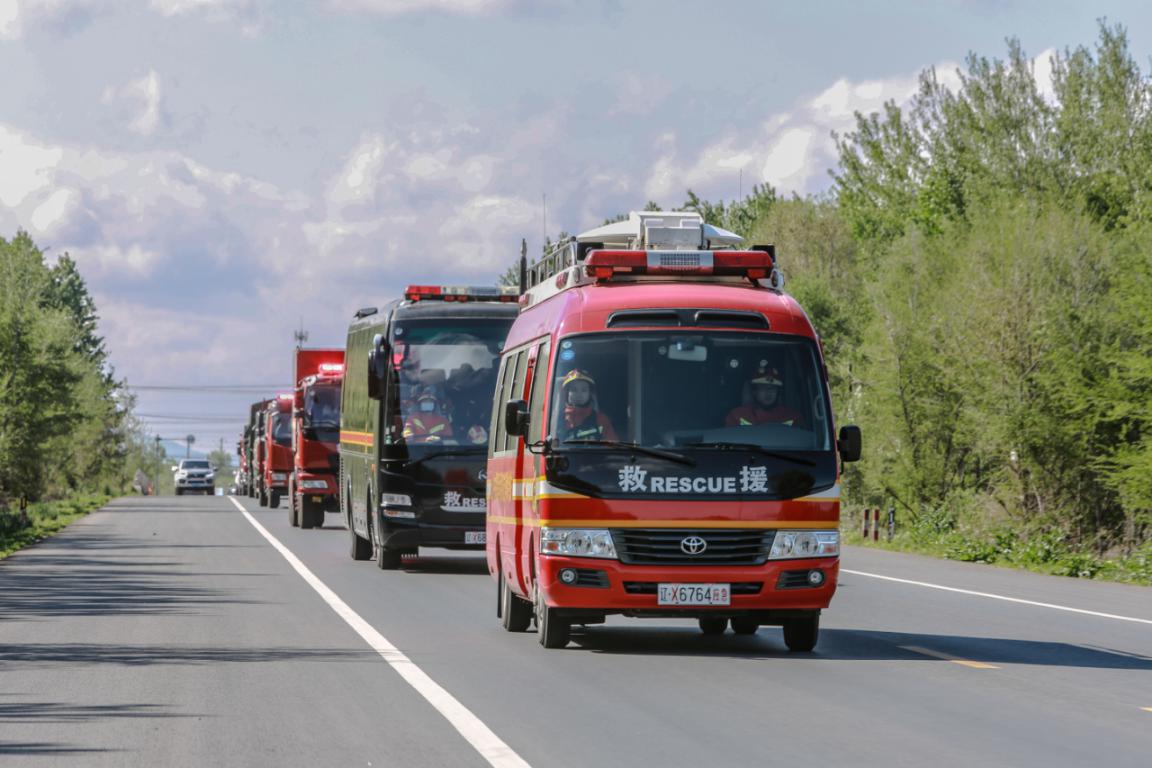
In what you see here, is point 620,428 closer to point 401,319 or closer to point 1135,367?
point 401,319

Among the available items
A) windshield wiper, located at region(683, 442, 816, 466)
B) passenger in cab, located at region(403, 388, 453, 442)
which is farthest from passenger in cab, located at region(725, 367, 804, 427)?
A: passenger in cab, located at region(403, 388, 453, 442)

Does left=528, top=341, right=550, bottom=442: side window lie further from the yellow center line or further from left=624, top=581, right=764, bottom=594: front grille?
the yellow center line

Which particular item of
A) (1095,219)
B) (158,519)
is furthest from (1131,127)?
(158,519)

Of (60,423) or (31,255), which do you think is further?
(31,255)

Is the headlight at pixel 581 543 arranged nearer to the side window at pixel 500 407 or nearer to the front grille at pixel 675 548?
the front grille at pixel 675 548

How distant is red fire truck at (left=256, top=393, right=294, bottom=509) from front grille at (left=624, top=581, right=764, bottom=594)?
37.6m

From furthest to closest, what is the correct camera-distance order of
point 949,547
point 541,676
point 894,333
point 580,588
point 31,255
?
1. point 31,255
2. point 894,333
3. point 949,547
4. point 580,588
5. point 541,676

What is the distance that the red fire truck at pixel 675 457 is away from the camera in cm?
1418

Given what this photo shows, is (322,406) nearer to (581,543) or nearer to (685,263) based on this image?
(685,263)

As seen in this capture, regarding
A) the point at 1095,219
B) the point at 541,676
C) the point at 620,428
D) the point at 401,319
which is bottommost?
the point at 541,676

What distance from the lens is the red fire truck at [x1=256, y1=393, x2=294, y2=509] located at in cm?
5347

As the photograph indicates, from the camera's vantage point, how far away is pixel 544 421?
14688 millimetres

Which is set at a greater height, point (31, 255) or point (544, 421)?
point (31, 255)

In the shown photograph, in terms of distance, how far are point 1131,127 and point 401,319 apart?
32788 mm
